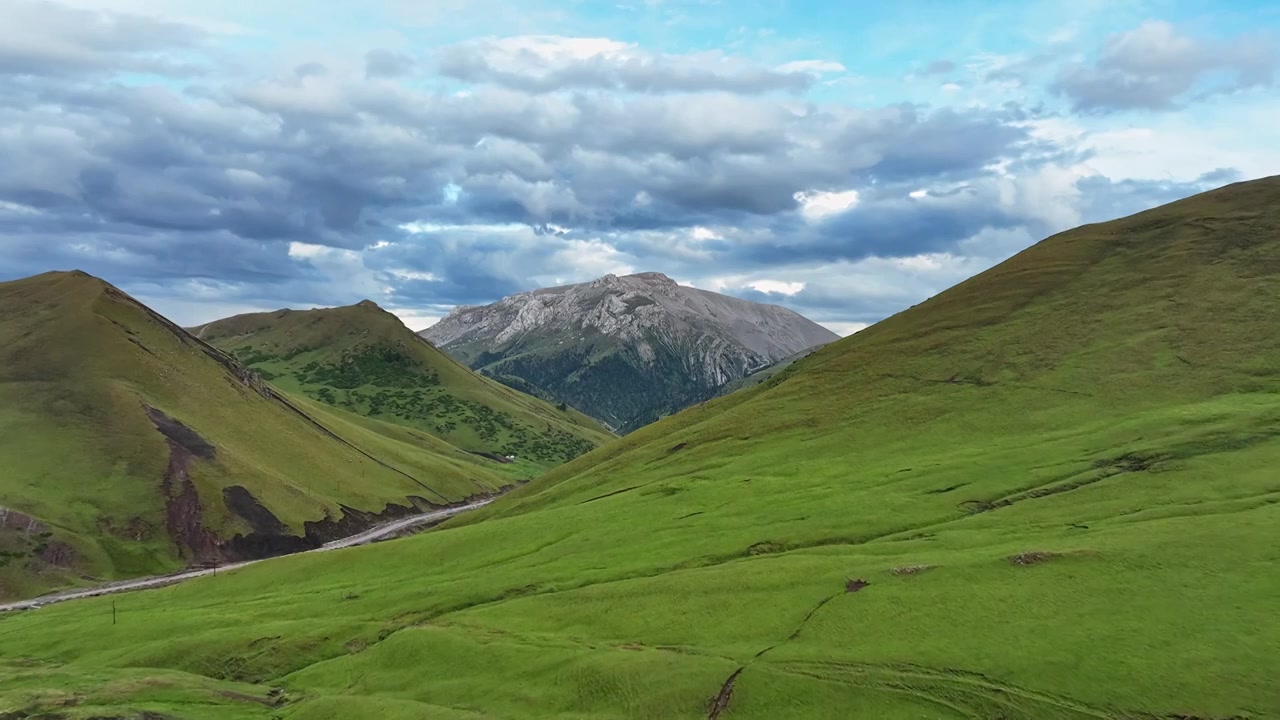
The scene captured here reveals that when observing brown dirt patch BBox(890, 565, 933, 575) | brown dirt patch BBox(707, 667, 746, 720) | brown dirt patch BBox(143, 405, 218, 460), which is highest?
brown dirt patch BBox(143, 405, 218, 460)

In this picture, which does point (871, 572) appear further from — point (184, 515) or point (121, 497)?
point (121, 497)

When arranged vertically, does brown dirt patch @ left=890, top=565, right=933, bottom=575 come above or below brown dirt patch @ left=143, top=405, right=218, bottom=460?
below

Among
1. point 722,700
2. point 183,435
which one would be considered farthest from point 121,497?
point 722,700

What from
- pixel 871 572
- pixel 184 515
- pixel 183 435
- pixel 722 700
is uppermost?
pixel 183 435

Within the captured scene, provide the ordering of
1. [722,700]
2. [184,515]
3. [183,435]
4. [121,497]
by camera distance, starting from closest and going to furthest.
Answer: [722,700] < [121,497] < [184,515] < [183,435]

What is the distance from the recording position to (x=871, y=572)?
60.4 meters

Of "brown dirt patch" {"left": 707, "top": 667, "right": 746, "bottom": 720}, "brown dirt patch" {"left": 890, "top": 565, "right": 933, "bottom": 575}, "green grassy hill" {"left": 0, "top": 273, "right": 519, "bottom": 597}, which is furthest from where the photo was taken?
"green grassy hill" {"left": 0, "top": 273, "right": 519, "bottom": 597}

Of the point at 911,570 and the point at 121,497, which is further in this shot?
the point at 121,497

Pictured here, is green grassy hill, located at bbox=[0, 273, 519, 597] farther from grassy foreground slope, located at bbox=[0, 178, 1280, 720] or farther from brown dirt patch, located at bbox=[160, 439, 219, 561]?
grassy foreground slope, located at bbox=[0, 178, 1280, 720]

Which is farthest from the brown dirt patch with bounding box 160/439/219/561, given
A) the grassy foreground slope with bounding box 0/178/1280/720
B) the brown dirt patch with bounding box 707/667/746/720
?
the brown dirt patch with bounding box 707/667/746/720

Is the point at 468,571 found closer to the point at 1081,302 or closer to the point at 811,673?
the point at 811,673

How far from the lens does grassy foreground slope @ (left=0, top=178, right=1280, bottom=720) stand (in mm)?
46031

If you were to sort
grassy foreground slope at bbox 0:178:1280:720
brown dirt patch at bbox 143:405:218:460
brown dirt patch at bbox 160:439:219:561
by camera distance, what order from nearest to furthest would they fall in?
grassy foreground slope at bbox 0:178:1280:720 < brown dirt patch at bbox 160:439:219:561 < brown dirt patch at bbox 143:405:218:460

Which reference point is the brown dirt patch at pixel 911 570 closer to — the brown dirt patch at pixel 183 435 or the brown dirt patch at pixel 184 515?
the brown dirt patch at pixel 184 515
